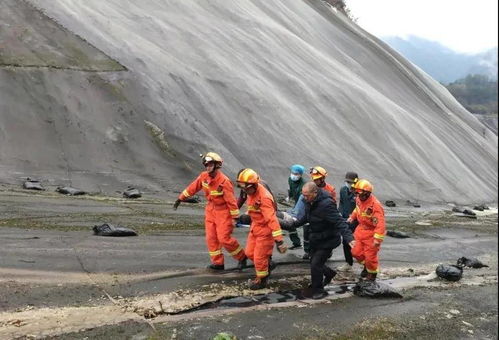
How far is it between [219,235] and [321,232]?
1530mm

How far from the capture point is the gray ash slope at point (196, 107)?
Result: 50.3 feet

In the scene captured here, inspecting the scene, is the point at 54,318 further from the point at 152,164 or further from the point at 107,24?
the point at 107,24

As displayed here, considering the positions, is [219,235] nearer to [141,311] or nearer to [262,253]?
[262,253]

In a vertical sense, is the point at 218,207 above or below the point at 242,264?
above

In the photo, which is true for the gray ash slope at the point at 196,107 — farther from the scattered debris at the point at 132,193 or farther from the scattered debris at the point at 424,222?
the scattered debris at the point at 424,222

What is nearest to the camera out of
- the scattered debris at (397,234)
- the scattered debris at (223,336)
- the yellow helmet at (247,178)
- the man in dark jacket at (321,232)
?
the scattered debris at (223,336)

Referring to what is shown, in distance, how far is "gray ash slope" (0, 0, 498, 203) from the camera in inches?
603

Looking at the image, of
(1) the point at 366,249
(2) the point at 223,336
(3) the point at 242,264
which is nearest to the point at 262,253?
(3) the point at 242,264

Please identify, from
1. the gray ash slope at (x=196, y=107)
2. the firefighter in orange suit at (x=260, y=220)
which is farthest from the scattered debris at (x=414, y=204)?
the firefighter in orange suit at (x=260, y=220)

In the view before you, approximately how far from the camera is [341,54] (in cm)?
3369

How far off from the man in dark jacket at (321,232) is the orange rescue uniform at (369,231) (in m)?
0.84

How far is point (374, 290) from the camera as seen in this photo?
7.69m

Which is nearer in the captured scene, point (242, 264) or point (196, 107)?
point (242, 264)

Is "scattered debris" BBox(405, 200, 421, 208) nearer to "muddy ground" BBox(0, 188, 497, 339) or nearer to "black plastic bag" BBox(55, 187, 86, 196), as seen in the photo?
"muddy ground" BBox(0, 188, 497, 339)
